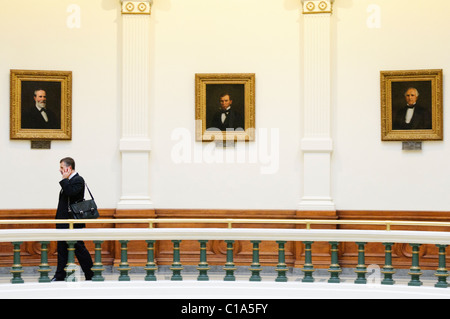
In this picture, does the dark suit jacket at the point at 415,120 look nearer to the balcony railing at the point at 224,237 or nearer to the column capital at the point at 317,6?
the column capital at the point at 317,6

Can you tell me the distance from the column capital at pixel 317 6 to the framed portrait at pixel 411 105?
135 cm

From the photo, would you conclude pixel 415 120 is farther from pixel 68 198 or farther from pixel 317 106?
pixel 68 198

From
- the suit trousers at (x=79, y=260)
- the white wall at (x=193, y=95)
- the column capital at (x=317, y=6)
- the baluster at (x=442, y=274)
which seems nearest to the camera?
the baluster at (x=442, y=274)

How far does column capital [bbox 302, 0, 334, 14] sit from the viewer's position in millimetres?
11531

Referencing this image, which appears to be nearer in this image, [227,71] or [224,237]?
[224,237]

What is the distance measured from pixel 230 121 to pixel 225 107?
0.81 feet

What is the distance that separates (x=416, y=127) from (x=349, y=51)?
1617 millimetres

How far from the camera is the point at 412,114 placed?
11516 millimetres

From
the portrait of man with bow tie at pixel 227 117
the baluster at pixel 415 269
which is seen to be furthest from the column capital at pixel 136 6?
the baluster at pixel 415 269

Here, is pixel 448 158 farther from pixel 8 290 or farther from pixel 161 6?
pixel 8 290

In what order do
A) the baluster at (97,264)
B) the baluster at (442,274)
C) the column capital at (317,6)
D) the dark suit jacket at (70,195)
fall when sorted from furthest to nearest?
the column capital at (317,6)
the dark suit jacket at (70,195)
the baluster at (97,264)
the baluster at (442,274)

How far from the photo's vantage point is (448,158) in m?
11.4

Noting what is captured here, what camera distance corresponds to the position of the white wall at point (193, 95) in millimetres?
11641

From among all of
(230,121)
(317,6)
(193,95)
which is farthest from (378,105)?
(193,95)
